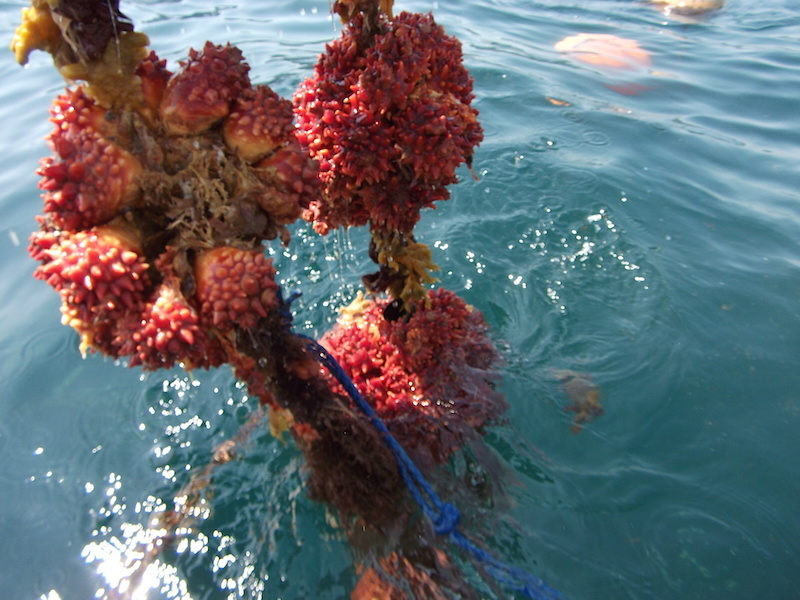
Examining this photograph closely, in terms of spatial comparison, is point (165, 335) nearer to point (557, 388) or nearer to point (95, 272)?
point (95, 272)

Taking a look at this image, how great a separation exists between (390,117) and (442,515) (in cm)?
183

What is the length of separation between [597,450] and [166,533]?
270 centimetres

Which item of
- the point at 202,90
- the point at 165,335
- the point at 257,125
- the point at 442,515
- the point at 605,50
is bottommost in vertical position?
the point at 442,515

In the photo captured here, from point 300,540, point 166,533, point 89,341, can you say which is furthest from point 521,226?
point 89,341

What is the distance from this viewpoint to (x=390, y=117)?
2.37 meters

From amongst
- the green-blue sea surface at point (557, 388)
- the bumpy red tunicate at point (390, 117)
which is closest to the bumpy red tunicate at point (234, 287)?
the bumpy red tunicate at point (390, 117)

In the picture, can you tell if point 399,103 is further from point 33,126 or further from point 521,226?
point 33,126

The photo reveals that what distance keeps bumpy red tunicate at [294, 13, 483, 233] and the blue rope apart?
0.73 m

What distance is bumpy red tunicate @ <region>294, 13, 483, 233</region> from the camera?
2.32 metres

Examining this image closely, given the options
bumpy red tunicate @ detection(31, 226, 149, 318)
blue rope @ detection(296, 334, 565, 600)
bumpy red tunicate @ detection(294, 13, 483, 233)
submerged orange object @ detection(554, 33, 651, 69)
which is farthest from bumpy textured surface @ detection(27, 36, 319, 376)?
submerged orange object @ detection(554, 33, 651, 69)

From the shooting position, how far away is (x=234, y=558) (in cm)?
313

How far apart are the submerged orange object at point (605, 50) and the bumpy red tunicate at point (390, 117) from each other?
25.9ft

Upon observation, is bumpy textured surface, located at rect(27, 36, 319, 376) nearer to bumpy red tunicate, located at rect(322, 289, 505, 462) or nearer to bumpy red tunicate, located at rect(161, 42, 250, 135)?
bumpy red tunicate, located at rect(161, 42, 250, 135)

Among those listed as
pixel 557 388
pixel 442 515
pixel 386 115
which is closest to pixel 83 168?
pixel 386 115
